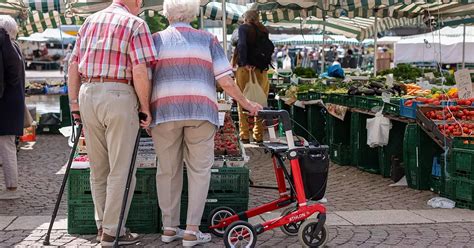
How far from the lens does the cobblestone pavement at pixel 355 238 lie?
6027mm

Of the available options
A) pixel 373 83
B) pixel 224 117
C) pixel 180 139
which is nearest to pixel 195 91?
pixel 180 139

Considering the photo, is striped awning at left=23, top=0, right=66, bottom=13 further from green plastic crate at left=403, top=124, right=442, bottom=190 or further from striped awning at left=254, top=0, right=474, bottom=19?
green plastic crate at left=403, top=124, right=442, bottom=190

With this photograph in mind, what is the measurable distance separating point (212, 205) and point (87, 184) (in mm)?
1073

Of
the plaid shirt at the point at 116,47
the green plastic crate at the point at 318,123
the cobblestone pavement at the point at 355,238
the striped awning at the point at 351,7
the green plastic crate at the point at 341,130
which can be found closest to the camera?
the plaid shirt at the point at 116,47

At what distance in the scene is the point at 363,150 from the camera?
9742 millimetres

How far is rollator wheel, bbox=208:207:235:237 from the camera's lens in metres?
6.11

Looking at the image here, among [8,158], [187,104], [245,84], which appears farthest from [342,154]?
[187,104]

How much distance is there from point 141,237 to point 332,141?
498cm

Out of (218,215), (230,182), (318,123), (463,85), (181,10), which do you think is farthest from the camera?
(318,123)

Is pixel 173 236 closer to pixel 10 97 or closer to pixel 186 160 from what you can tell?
pixel 186 160

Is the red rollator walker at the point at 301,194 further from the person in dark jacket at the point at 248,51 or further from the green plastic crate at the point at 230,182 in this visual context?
the person in dark jacket at the point at 248,51

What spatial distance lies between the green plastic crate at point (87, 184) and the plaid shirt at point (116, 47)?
1060 millimetres

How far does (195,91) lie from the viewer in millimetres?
5637

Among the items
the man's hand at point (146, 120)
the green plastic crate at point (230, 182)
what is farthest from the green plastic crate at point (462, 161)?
the man's hand at point (146, 120)
